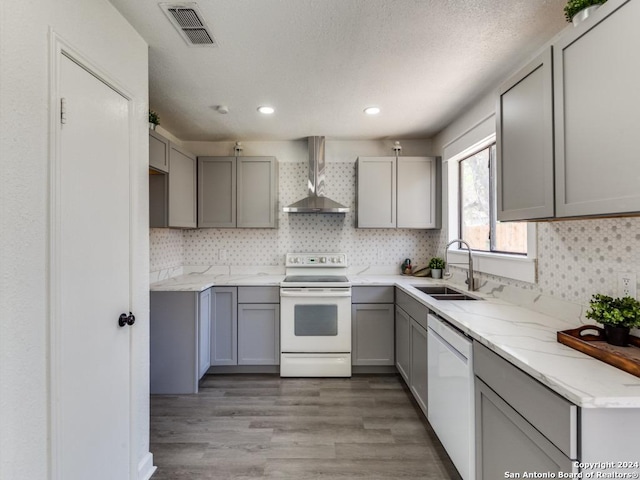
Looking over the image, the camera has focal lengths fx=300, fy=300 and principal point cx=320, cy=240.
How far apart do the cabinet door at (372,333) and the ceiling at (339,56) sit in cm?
186

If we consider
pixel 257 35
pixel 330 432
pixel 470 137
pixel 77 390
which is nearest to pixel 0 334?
pixel 77 390

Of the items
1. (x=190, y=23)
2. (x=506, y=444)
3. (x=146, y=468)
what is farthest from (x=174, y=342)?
(x=506, y=444)

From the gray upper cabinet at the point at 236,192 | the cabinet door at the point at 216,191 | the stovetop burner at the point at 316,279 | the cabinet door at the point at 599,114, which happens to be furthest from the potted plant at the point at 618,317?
the cabinet door at the point at 216,191

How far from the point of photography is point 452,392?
166cm

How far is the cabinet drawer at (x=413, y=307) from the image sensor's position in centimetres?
218

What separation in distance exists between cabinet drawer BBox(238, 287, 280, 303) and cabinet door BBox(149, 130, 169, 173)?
1.31 meters

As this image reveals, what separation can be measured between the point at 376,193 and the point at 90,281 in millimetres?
2664

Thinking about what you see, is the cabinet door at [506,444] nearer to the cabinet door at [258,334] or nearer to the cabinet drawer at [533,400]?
the cabinet drawer at [533,400]

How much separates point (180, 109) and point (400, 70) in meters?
1.87

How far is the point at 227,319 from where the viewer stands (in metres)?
2.98

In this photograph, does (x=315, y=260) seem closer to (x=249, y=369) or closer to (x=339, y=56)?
(x=249, y=369)

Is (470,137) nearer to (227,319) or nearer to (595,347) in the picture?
(595,347)

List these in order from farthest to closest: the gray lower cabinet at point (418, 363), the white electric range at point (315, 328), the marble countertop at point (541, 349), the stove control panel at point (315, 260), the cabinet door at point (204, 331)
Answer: the stove control panel at point (315, 260) < the white electric range at point (315, 328) < the cabinet door at point (204, 331) < the gray lower cabinet at point (418, 363) < the marble countertop at point (541, 349)

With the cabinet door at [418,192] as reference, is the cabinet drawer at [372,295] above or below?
below
